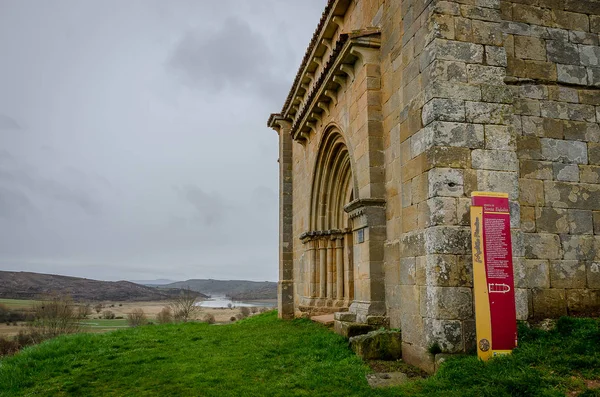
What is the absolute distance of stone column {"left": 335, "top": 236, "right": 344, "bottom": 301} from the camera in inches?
422

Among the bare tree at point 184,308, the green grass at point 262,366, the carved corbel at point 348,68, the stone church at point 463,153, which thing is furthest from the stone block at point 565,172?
the bare tree at point 184,308

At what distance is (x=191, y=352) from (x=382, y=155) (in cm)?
479

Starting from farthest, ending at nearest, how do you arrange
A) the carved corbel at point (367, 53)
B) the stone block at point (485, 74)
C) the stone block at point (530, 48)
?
1. the carved corbel at point (367, 53)
2. the stone block at point (530, 48)
3. the stone block at point (485, 74)

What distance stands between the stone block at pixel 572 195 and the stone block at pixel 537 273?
821mm

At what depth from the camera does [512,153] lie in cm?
597

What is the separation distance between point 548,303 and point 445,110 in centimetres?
287

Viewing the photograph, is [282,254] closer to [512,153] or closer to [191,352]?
[191,352]

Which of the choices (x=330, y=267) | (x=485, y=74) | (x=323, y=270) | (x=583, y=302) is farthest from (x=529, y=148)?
(x=323, y=270)

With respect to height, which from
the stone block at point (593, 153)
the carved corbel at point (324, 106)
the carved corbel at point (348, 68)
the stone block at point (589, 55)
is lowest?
the stone block at point (593, 153)

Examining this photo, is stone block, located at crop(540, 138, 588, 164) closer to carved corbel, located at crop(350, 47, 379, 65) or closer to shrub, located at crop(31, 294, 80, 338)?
carved corbel, located at crop(350, 47, 379, 65)

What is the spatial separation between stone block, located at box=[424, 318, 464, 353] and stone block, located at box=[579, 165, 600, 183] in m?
2.94

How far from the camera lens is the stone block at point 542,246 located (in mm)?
6277

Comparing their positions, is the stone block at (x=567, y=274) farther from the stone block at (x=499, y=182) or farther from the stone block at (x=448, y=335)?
the stone block at (x=448, y=335)

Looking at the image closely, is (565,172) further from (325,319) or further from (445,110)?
(325,319)
